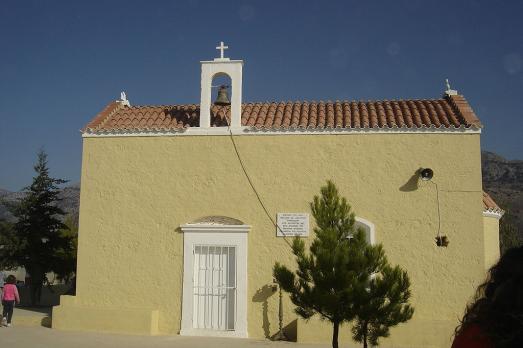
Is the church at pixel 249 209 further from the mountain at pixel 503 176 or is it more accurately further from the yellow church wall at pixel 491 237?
the mountain at pixel 503 176

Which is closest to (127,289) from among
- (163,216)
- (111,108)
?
(163,216)

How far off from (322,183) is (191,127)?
3.34 meters

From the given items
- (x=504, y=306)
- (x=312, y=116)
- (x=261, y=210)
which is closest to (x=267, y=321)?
(x=261, y=210)

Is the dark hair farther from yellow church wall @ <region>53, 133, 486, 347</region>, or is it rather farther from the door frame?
the door frame

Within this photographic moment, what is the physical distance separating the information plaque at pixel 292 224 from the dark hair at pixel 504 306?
926 cm

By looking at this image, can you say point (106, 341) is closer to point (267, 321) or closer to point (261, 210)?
point (267, 321)

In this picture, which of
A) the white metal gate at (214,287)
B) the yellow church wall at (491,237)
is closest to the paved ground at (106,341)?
the white metal gate at (214,287)

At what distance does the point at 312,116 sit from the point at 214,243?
12.7ft

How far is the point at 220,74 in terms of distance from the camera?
12547 mm

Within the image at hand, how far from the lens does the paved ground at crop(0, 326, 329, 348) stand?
33.1 ft

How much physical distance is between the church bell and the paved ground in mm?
5311

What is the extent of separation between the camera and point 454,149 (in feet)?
37.0

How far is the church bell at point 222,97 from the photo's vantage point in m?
12.1

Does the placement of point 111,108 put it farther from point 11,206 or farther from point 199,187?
point 11,206
